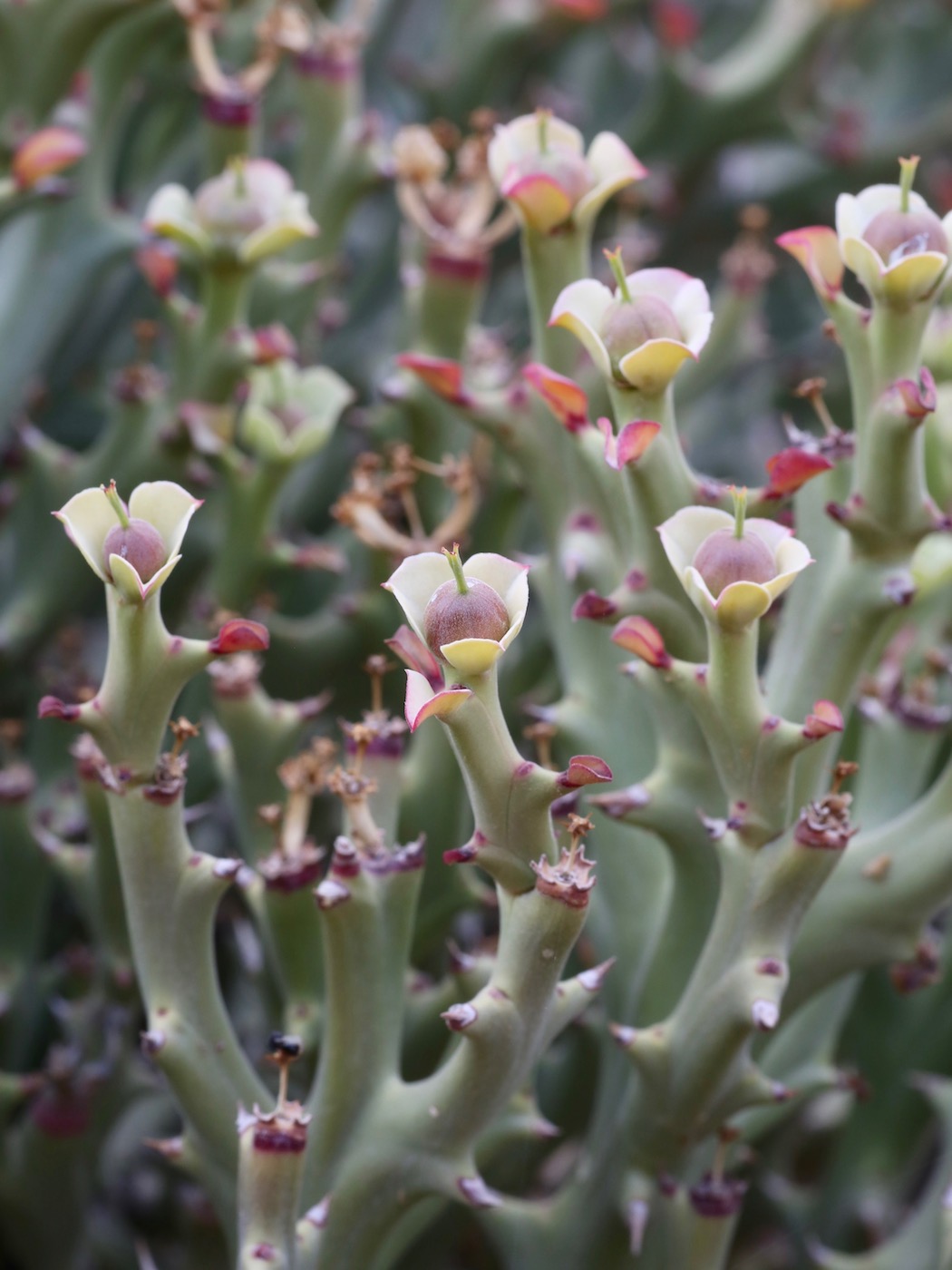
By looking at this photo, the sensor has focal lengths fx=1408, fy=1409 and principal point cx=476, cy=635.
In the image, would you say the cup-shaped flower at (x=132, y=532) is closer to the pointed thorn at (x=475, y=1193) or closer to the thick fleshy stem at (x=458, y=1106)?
the thick fleshy stem at (x=458, y=1106)

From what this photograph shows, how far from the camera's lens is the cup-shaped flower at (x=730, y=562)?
67 cm

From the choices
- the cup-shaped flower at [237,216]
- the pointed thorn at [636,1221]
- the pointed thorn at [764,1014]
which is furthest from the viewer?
the cup-shaped flower at [237,216]

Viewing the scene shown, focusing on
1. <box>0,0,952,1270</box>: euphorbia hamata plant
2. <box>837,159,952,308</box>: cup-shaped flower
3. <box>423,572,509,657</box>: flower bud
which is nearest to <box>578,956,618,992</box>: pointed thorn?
<box>0,0,952,1270</box>: euphorbia hamata plant

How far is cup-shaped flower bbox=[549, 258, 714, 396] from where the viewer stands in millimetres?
740

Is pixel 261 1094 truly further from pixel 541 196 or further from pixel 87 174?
pixel 87 174

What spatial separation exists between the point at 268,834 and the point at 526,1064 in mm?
299

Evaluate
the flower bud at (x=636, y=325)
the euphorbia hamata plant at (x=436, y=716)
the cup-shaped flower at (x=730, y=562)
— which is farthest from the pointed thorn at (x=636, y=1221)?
the flower bud at (x=636, y=325)

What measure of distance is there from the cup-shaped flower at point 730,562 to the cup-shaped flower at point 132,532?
0.24 metres

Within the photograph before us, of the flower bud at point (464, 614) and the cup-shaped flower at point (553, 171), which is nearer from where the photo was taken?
the flower bud at point (464, 614)

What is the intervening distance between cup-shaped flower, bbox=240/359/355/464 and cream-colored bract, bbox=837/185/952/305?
41cm

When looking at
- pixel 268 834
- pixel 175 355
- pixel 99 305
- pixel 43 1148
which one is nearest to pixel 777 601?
pixel 268 834

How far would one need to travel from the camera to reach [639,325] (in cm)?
76

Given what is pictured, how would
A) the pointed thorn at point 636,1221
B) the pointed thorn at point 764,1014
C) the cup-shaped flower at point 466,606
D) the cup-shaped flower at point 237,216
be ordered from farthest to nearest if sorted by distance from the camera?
the cup-shaped flower at point 237,216 → the pointed thorn at point 636,1221 → the pointed thorn at point 764,1014 → the cup-shaped flower at point 466,606

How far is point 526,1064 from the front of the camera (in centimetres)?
76
